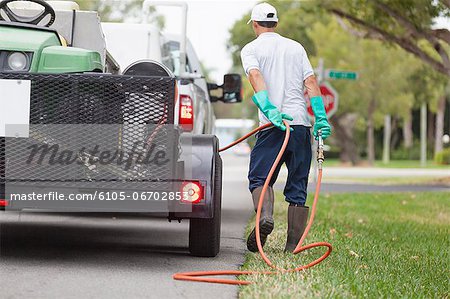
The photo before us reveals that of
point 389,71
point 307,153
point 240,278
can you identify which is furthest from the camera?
point 389,71

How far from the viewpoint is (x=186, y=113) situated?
36.8 feet

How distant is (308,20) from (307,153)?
49.2 meters

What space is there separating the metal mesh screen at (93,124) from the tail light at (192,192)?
251 mm

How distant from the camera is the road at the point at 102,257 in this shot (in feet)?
22.0

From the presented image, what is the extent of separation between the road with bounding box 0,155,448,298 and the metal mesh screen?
2.20 ft

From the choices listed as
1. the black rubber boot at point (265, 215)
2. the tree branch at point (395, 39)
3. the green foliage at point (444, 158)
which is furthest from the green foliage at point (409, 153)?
the black rubber boot at point (265, 215)

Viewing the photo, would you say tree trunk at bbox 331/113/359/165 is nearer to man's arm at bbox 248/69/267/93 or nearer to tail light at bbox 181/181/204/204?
man's arm at bbox 248/69/267/93

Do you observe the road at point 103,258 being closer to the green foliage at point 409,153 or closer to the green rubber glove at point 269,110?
the green rubber glove at point 269,110

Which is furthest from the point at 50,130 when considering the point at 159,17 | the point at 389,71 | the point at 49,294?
the point at 159,17

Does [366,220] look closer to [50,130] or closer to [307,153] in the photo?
[307,153]

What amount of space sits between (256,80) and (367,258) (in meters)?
1.75

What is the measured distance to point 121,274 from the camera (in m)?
7.43

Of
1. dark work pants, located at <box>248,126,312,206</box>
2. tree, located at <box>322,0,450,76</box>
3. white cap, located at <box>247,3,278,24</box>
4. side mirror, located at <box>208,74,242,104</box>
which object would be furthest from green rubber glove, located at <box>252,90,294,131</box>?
tree, located at <box>322,0,450,76</box>

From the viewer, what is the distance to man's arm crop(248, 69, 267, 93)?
27.8 feet
